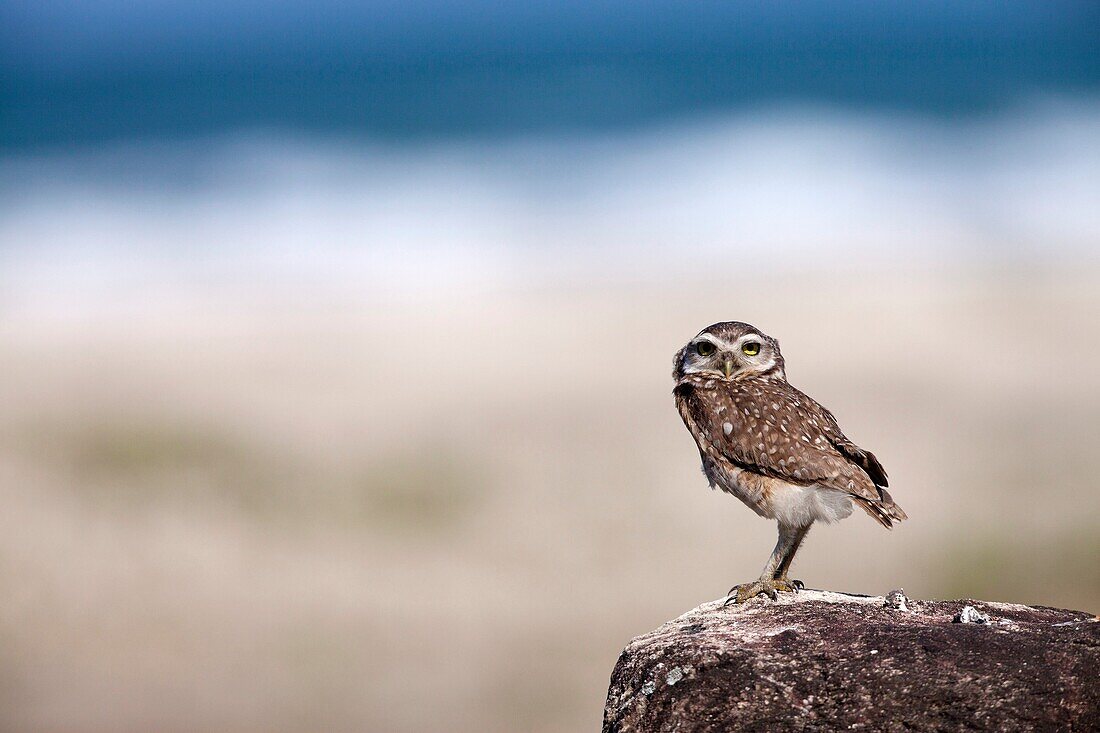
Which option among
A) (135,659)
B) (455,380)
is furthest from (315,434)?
(135,659)

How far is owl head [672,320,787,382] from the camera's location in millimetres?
6629

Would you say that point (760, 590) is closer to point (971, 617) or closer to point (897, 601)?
point (897, 601)

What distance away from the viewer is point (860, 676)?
471 cm

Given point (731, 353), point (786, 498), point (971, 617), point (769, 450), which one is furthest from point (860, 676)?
point (731, 353)

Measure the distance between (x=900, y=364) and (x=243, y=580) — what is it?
37.2 feet

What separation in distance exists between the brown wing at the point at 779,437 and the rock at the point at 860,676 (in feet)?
2.31

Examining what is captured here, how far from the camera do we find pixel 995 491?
14555 mm

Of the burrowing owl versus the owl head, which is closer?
the burrowing owl

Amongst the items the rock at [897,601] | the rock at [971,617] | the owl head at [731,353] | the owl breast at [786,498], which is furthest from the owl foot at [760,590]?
the owl head at [731,353]

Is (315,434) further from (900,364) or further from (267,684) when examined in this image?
(900,364)

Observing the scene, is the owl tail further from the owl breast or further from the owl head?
the owl head

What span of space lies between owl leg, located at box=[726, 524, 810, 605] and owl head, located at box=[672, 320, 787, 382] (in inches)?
39.5

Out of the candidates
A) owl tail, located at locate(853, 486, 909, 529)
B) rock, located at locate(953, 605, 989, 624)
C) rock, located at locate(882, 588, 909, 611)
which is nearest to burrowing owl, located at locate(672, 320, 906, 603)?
owl tail, located at locate(853, 486, 909, 529)

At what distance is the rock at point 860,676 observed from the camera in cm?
447
